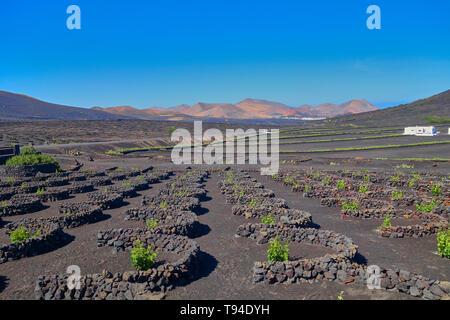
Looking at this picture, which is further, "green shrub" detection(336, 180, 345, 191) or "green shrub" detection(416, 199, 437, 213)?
"green shrub" detection(336, 180, 345, 191)

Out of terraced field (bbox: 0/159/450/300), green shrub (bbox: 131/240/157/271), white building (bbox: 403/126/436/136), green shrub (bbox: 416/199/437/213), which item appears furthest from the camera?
white building (bbox: 403/126/436/136)

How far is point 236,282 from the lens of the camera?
10.8m

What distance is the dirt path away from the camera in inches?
382

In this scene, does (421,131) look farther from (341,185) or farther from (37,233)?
(37,233)

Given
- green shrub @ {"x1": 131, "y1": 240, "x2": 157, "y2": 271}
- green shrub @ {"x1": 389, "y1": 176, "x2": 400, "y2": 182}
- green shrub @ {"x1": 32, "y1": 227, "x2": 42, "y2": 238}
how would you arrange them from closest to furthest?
green shrub @ {"x1": 131, "y1": 240, "x2": 157, "y2": 271} < green shrub @ {"x1": 32, "y1": 227, "x2": 42, "y2": 238} < green shrub @ {"x1": 389, "y1": 176, "x2": 400, "y2": 182}

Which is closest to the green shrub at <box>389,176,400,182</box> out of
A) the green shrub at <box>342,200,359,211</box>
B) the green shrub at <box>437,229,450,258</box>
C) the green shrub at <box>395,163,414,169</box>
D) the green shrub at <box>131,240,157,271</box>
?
the green shrub at <box>342,200,359,211</box>

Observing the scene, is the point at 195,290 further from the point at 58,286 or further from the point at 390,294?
the point at 390,294

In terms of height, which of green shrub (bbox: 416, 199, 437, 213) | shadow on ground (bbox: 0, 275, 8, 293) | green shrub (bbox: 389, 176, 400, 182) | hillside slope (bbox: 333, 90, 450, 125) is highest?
hillside slope (bbox: 333, 90, 450, 125)

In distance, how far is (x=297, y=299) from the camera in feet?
31.3

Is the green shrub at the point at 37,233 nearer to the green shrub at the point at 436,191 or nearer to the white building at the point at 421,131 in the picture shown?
the green shrub at the point at 436,191

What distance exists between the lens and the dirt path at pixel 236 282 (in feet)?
31.9

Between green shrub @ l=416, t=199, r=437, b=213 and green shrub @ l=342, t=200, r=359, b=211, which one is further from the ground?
green shrub @ l=416, t=199, r=437, b=213

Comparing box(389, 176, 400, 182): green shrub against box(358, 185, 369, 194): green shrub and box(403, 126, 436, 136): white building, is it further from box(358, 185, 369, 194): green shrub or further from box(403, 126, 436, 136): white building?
box(403, 126, 436, 136): white building

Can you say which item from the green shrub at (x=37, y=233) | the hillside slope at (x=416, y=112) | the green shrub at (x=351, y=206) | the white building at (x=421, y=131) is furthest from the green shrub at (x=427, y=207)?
the hillside slope at (x=416, y=112)
